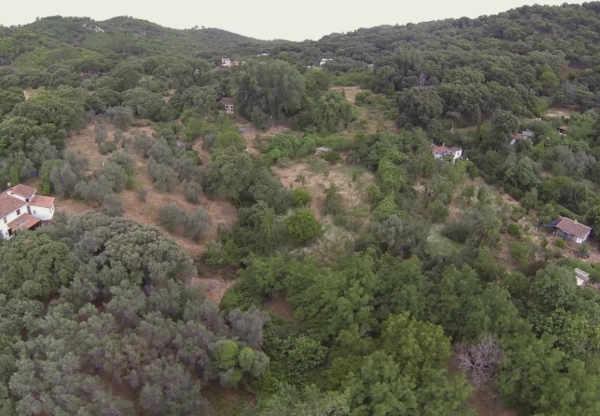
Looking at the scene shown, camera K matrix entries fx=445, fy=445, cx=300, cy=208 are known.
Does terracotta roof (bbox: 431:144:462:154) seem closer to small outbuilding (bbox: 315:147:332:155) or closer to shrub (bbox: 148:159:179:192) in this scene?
small outbuilding (bbox: 315:147:332:155)

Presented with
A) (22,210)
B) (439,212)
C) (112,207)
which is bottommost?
(439,212)

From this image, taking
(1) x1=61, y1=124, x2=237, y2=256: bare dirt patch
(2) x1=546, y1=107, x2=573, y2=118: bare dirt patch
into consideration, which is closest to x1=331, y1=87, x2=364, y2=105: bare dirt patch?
(2) x1=546, y1=107, x2=573, y2=118: bare dirt patch

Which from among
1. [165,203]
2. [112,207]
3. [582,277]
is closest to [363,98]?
[165,203]

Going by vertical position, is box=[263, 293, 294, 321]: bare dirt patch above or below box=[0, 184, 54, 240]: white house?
below

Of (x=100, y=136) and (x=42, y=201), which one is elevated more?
(x=100, y=136)

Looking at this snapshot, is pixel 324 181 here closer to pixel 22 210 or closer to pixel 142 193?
pixel 142 193

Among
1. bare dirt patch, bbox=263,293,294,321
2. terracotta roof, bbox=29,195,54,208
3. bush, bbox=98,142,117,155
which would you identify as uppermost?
bush, bbox=98,142,117,155
